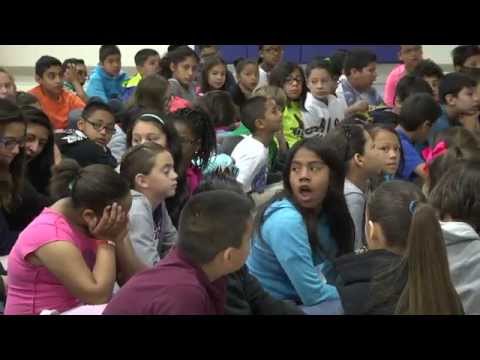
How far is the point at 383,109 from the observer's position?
18.2 ft

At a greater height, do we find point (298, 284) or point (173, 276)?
point (173, 276)

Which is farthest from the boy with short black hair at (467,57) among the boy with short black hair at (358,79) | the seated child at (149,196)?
the seated child at (149,196)

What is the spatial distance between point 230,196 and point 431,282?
58 centimetres

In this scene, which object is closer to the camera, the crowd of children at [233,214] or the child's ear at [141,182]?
Answer: the crowd of children at [233,214]

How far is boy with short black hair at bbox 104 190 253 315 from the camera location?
1.83m

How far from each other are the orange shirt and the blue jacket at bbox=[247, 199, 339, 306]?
11.3 ft

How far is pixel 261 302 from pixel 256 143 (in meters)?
2.02

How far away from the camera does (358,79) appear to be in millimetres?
6281

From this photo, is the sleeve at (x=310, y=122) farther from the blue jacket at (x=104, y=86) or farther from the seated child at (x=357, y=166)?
the blue jacket at (x=104, y=86)

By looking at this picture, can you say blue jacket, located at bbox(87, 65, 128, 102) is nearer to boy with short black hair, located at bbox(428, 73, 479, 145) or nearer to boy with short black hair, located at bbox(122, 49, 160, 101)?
boy with short black hair, located at bbox(122, 49, 160, 101)

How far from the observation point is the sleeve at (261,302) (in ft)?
7.84
